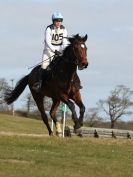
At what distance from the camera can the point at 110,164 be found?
1320 centimetres

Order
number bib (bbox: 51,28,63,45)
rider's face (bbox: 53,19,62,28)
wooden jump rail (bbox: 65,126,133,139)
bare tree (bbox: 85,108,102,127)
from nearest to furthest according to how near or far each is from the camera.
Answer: rider's face (bbox: 53,19,62,28) → number bib (bbox: 51,28,63,45) → wooden jump rail (bbox: 65,126,133,139) → bare tree (bbox: 85,108,102,127)

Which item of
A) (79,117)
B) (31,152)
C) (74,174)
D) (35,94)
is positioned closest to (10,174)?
(74,174)

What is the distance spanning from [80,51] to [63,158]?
603cm

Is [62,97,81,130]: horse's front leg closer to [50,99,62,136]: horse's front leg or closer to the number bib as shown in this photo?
[50,99,62,136]: horse's front leg

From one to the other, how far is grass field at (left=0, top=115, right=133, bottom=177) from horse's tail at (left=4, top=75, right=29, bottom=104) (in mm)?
5461

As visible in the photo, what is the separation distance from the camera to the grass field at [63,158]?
11844mm

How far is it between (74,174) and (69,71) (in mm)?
8372

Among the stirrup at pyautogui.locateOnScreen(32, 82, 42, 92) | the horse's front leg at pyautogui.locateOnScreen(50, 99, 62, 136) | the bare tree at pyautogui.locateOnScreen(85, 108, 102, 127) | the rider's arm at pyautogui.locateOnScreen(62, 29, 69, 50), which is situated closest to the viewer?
the rider's arm at pyautogui.locateOnScreen(62, 29, 69, 50)

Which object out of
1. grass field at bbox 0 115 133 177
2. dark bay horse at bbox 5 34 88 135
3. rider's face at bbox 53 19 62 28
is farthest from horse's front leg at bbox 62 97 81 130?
rider's face at bbox 53 19 62 28

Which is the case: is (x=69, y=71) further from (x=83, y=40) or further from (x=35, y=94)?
(x=35, y=94)

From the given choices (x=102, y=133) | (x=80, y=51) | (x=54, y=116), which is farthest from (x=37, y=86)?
(x=102, y=133)

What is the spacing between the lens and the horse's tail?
23547 millimetres

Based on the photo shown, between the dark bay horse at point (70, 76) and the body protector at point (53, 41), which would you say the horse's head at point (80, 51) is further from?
the body protector at point (53, 41)

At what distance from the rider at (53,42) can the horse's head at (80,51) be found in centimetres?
104
